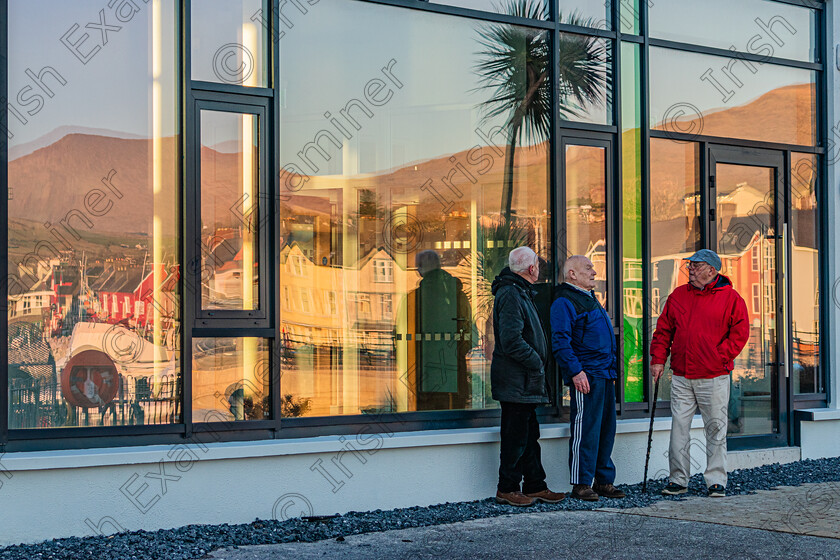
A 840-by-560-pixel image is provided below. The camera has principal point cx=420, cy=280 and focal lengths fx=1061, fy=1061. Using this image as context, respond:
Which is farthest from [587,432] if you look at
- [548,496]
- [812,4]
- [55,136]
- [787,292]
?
[812,4]

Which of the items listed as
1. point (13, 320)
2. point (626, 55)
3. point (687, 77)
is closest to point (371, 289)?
point (13, 320)

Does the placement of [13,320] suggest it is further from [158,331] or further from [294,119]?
[294,119]

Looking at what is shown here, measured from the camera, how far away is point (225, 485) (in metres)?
6.71

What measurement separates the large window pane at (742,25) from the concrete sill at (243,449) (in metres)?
3.58

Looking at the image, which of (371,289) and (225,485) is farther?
(371,289)

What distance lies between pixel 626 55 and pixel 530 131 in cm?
122

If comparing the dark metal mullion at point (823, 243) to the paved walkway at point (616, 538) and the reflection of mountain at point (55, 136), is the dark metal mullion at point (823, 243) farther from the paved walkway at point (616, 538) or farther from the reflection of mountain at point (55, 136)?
the reflection of mountain at point (55, 136)

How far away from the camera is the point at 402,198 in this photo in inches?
308

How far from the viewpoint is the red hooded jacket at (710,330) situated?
8.05 metres

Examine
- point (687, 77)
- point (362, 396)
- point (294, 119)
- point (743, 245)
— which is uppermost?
point (687, 77)

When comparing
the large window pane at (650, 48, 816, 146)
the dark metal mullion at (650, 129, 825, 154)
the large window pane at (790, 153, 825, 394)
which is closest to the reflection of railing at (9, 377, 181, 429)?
the dark metal mullion at (650, 129, 825, 154)

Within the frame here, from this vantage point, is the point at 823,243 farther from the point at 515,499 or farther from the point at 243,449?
the point at 243,449

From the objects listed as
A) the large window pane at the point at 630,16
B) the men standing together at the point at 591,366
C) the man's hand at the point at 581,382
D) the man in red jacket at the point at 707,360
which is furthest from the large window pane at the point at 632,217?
the man's hand at the point at 581,382

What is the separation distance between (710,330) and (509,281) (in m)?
1.69
